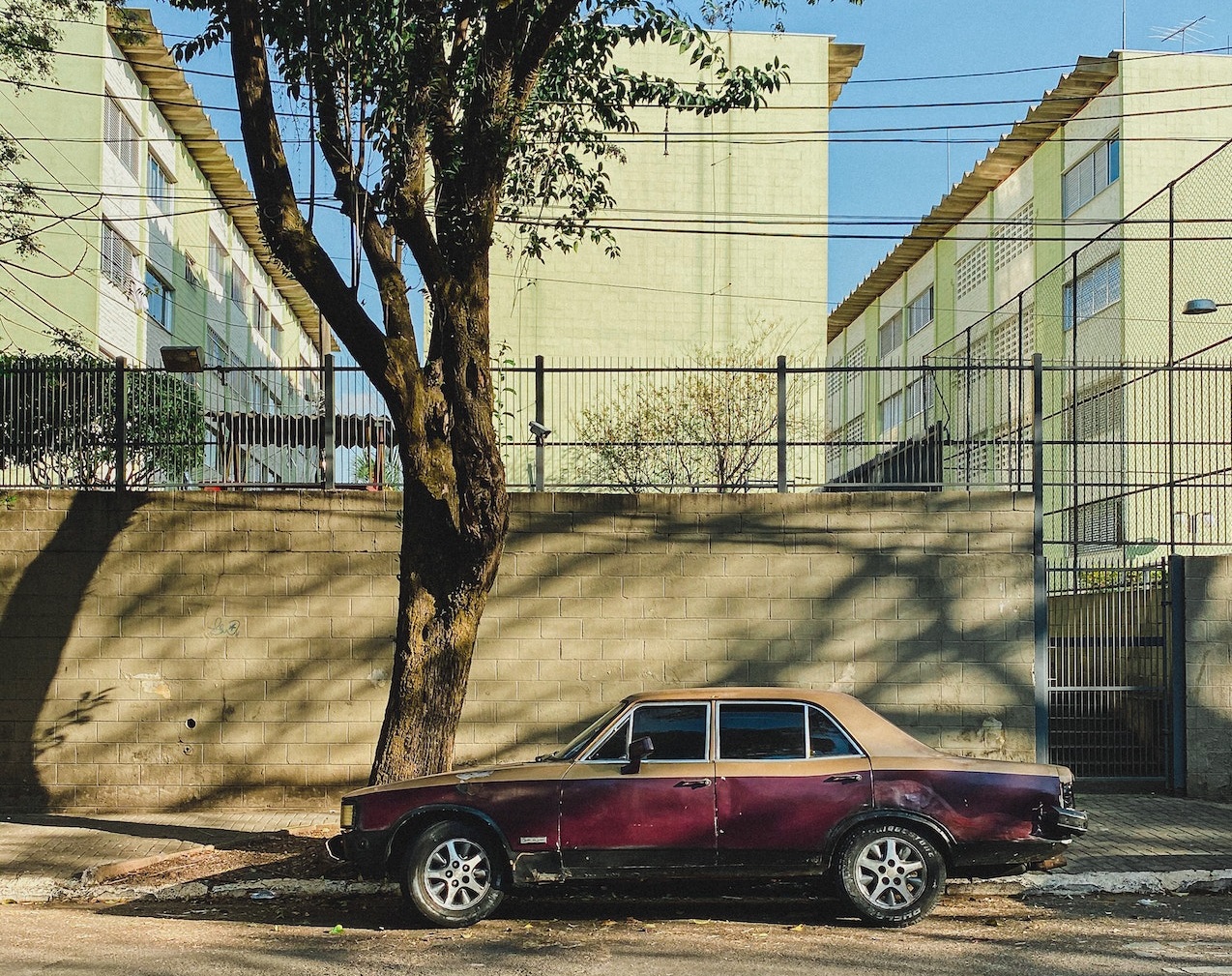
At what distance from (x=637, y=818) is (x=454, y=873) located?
117cm

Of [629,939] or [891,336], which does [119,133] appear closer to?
[629,939]

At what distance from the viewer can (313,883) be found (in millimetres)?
9016

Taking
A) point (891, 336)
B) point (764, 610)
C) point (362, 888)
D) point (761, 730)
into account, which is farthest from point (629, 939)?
point (891, 336)

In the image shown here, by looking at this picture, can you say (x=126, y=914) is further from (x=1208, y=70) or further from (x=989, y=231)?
(x=989, y=231)

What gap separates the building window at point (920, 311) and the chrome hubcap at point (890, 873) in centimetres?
3615

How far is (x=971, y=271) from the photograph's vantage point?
38719 millimetres

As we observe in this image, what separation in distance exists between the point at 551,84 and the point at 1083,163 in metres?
24.2

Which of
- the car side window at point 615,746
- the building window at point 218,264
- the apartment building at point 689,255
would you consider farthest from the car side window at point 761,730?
the building window at point 218,264

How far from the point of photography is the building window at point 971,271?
124 feet

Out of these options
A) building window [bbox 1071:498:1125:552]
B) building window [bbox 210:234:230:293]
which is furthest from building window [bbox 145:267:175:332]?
building window [bbox 1071:498:1125:552]

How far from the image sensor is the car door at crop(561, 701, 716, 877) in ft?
25.8

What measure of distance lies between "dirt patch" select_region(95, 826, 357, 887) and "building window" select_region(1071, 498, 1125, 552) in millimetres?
7987

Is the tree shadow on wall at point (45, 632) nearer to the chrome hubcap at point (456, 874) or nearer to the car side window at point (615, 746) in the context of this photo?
the chrome hubcap at point (456, 874)

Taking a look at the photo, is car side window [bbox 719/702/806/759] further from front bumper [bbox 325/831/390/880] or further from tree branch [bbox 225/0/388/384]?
tree branch [bbox 225/0/388/384]
